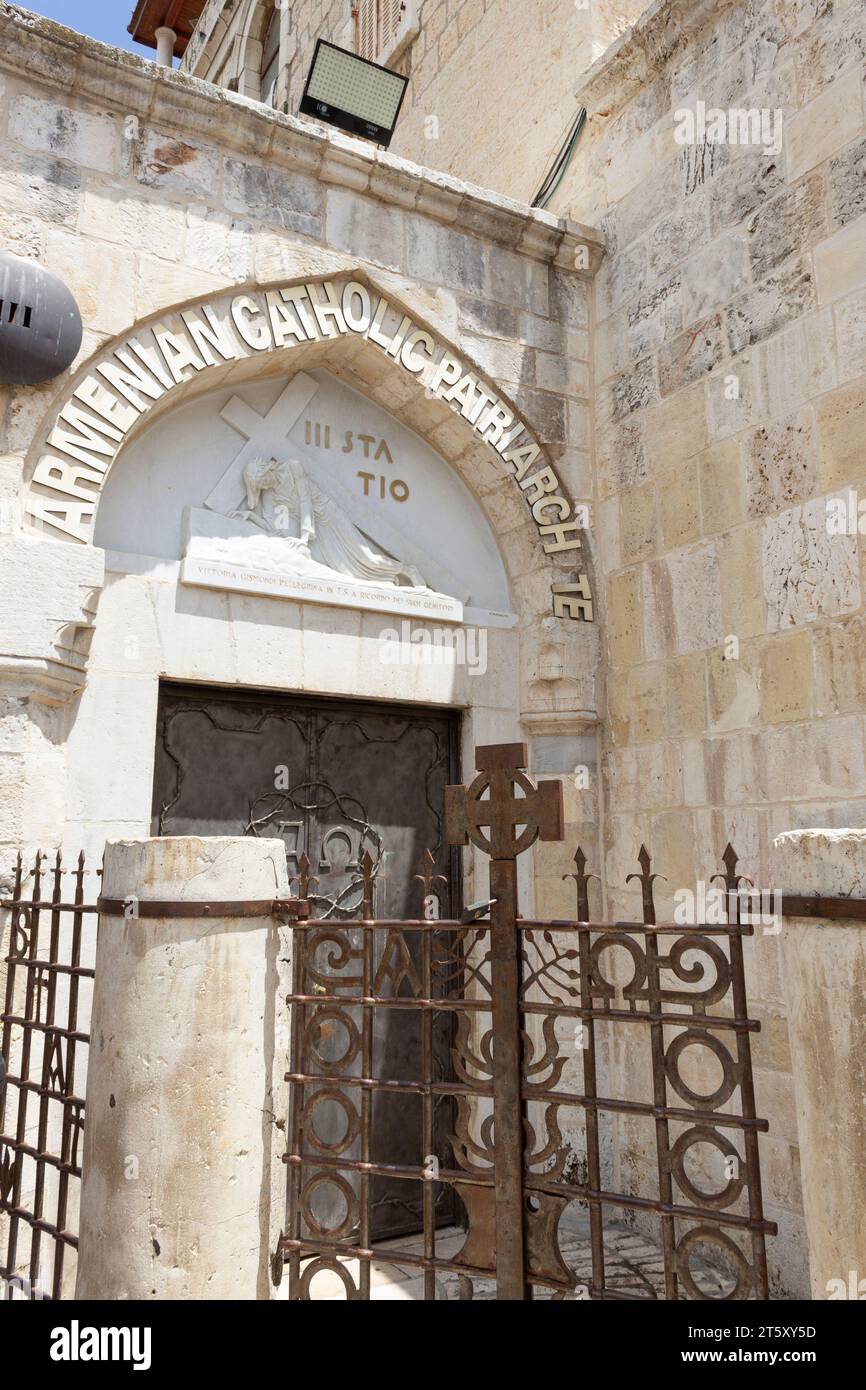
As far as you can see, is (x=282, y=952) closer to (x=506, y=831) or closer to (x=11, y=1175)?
(x=506, y=831)

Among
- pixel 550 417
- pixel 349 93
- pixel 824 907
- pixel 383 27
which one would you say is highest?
pixel 383 27

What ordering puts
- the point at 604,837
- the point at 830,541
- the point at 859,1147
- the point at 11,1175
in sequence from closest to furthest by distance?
the point at 859,1147 < the point at 11,1175 < the point at 830,541 < the point at 604,837

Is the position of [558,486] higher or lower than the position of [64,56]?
lower

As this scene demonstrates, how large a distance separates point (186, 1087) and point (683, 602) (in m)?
3.21

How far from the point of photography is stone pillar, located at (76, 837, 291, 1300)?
7.80ft

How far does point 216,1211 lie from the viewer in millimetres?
2395

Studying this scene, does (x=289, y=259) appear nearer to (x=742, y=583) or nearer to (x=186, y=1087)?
(x=742, y=583)

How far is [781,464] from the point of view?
432 cm

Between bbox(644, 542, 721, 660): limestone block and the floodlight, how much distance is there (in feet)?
8.96

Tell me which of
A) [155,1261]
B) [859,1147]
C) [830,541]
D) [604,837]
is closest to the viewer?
[859,1147]

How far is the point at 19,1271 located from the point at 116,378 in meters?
3.35

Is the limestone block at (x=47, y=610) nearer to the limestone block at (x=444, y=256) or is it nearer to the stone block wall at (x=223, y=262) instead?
the stone block wall at (x=223, y=262)

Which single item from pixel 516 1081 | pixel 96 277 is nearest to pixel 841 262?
pixel 96 277
